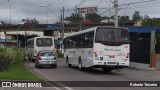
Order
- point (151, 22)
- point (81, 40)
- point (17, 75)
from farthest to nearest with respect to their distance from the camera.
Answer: point (151, 22)
point (81, 40)
point (17, 75)

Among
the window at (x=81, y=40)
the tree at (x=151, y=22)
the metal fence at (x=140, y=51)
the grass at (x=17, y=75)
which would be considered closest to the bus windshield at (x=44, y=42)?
the window at (x=81, y=40)

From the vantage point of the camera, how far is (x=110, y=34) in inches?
1112

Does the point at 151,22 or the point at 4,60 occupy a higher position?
the point at 151,22

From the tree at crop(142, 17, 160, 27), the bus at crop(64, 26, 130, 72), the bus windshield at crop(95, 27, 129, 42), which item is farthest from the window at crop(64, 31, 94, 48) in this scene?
the tree at crop(142, 17, 160, 27)

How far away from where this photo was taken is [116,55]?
2844 cm

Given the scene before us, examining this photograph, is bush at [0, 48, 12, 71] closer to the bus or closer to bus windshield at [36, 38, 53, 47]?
the bus

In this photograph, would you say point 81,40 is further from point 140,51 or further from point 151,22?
point 151,22

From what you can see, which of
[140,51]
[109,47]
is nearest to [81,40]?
[109,47]

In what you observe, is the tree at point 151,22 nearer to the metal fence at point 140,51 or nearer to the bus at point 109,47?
the metal fence at point 140,51

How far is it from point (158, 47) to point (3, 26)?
48251mm

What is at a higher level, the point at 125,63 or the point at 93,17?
the point at 93,17

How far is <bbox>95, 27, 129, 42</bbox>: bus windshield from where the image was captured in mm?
28266

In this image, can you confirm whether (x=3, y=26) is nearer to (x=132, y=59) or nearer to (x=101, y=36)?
(x=132, y=59)

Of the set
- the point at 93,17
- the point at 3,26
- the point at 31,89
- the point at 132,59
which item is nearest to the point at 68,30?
the point at 3,26
